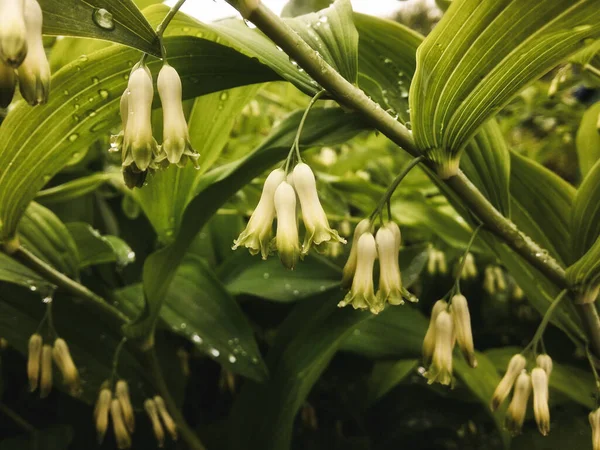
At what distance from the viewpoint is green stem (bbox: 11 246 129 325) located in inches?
35.0

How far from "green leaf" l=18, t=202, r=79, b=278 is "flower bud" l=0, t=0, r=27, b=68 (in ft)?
2.08

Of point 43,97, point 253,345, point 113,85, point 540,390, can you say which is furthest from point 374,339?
point 43,97

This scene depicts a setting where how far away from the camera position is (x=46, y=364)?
92 centimetres

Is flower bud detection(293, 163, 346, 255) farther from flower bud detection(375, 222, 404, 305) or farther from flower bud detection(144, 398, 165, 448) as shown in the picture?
flower bud detection(144, 398, 165, 448)

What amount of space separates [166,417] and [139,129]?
63 centimetres

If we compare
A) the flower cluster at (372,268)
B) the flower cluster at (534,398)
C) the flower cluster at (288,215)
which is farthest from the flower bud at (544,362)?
the flower cluster at (288,215)

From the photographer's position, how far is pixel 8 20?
40 cm

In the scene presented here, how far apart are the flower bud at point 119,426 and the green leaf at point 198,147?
1.14 feet

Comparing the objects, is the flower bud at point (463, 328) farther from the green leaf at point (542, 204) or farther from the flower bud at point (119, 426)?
the flower bud at point (119, 426)

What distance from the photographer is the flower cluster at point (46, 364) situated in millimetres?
910

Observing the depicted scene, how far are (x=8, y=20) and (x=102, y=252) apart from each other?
2.24ft

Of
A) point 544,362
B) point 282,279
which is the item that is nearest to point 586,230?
point 544,362

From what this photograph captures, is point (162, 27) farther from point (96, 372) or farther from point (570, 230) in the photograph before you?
point (96, 372)

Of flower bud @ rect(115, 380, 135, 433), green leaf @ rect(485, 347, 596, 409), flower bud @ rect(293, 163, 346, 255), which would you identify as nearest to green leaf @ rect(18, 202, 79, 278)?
flower bud @ rect(115, 380, 135, 433)
